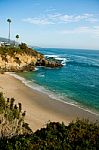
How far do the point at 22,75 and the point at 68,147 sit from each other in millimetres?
48248

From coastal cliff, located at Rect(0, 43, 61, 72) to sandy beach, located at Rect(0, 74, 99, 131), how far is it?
2059 cm

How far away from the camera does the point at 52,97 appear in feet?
133

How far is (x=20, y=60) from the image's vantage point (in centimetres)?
7206

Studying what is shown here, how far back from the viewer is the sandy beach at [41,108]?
30134mm

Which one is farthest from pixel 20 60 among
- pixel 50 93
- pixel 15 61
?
pixel 50 93

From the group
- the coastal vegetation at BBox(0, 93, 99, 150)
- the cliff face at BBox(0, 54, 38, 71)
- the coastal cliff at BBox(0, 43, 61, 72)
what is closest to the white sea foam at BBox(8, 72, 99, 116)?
the cliff face at BBox(0, 54, 38, 71)

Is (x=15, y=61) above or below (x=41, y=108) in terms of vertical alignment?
above

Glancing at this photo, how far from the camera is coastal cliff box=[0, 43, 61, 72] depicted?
222 feet

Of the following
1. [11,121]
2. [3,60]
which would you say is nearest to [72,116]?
[11,121]

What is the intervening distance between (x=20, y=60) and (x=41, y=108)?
38.6 metres

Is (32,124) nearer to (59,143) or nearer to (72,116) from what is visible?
(72,116)

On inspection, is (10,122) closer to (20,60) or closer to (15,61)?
(15,61)

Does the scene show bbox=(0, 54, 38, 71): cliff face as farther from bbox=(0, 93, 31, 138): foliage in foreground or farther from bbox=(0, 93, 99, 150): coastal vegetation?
bbox=(0, 93, 99, 150): coastal vegetation

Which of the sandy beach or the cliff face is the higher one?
the cliff face
